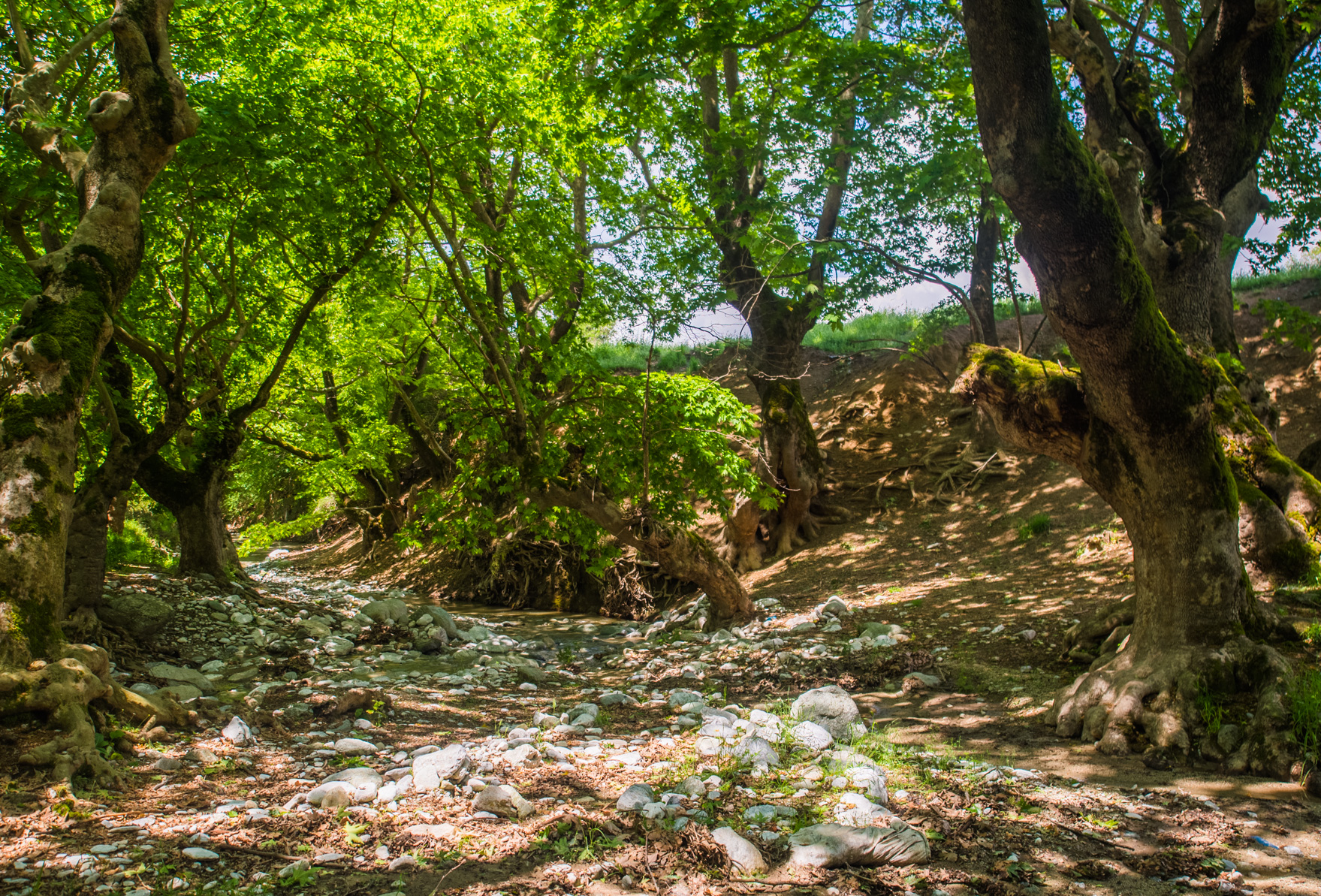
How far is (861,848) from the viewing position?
9.82 ft

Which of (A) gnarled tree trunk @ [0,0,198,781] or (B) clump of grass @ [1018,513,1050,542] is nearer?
(A) gnarled tree trunk @ [0,0,198,781]

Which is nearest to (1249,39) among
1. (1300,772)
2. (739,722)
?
(1300,772)

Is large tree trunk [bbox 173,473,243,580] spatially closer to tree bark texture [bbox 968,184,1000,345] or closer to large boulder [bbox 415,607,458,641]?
large boulder [bbox 415,607,458,641]

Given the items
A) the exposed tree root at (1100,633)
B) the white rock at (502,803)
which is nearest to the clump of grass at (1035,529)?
the exposed tree root at (1100,633)

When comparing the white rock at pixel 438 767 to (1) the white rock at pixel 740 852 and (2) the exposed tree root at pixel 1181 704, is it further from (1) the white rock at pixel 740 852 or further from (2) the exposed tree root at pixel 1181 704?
(2) the exposed tree root at pixel 1181 704

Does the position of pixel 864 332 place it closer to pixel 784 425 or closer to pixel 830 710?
pixel 784 425

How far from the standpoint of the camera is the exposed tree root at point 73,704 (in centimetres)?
346

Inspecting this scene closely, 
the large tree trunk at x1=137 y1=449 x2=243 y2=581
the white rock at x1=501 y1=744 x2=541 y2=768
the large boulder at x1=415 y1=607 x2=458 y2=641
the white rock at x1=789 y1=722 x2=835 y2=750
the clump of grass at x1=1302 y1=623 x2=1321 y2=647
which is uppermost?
the large tree trunk at x1=137 y1=449 x2=243 y2=581

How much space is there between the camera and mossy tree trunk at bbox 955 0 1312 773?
14.1 feet

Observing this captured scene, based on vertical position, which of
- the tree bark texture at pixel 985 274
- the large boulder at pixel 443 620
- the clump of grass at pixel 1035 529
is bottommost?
the large boulder at pixel 443 620

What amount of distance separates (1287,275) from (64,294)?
20406mm


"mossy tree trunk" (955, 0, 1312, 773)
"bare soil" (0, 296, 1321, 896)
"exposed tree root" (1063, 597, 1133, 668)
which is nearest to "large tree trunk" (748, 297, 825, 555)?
"bare soil" (0, 296, 1321, 896)

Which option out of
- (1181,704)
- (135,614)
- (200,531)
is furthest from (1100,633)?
(200,531)

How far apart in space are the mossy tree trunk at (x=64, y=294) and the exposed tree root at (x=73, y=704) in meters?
0.19
